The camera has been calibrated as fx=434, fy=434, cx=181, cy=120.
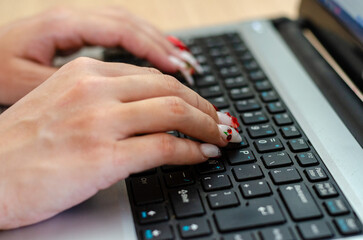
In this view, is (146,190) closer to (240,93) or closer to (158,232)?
(158,232)

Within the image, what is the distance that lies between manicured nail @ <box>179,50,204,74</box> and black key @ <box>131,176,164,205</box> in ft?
0.80

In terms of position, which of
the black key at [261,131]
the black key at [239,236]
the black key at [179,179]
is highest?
the black key at [261,131]

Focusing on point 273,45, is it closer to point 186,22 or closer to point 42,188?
point 186,22

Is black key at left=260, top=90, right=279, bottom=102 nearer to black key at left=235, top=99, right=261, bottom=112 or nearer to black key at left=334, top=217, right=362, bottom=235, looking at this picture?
black key at left=235, top=99, right=261, bottom=112

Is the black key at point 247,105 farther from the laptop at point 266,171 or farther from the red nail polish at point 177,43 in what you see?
the red nail polish at point 177,43

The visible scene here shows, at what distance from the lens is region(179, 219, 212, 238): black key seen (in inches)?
16.4

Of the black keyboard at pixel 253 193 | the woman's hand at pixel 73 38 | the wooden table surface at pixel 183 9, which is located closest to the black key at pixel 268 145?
the black keyboard at pixel 253 193

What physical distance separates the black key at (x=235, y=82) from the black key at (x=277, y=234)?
0.27m

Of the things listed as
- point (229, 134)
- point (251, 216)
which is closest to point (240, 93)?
point (229, 134)

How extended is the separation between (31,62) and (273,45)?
40cm

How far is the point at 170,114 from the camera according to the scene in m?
0.46

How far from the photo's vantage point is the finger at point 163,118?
1.47ft

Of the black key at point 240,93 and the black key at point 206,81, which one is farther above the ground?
the black key at point 206,81

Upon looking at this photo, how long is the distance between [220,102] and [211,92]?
0.03 meters
